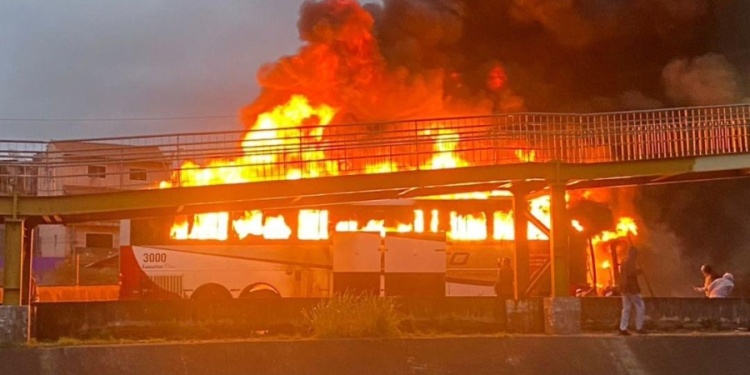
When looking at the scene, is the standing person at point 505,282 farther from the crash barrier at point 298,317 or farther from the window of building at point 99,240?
the window of building at point 99,240

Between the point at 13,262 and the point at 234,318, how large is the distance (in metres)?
3.71

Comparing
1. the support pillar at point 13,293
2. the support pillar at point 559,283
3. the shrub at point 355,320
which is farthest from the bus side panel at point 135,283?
the support pillar at point 559,283

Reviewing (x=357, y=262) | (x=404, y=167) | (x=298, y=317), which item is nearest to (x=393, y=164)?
(x=404, y=167)

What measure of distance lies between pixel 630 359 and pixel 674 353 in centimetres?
82

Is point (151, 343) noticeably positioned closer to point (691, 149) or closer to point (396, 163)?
point (396, 163)

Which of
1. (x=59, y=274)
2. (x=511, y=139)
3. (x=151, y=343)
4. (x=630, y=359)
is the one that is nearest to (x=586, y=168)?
(x=511, y=139)

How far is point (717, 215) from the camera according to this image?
28375 mm

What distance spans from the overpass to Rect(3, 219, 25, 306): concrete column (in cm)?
2

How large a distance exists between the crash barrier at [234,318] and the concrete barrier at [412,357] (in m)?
1.08

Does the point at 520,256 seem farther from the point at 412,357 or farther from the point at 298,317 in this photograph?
the point at 298,317

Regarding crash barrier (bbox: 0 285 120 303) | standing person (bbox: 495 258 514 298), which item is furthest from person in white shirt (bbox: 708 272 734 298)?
crash barrier (bbox: 0 285 120 303)

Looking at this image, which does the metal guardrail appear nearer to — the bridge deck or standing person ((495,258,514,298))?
the bridge deck

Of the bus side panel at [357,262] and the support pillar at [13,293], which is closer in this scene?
the support pillar at [13,293]

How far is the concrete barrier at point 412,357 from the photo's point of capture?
12.4 metres
